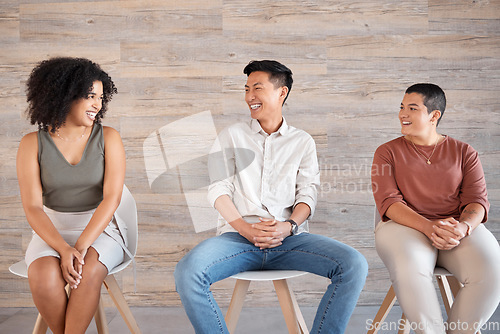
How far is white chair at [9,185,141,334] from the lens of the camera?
5.75 ft

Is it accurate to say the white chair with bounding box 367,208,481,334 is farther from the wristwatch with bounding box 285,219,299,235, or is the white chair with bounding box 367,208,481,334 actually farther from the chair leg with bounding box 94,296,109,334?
the chair leg with bounding box 94,296,109,334

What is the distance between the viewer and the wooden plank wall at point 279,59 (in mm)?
2619

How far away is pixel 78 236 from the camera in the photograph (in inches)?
71.8

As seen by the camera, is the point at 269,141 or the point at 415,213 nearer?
the point at 415,213

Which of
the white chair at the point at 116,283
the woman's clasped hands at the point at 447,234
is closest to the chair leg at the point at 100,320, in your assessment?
the white chair at the point at 116,283

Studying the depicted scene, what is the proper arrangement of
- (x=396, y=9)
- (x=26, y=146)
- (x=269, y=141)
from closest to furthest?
(x=26, y=146), (x=269, y=141), (x=396, y=9)

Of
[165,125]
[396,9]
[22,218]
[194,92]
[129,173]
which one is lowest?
[22,218]

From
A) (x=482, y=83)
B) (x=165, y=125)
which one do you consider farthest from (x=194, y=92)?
(x=482, y=83)

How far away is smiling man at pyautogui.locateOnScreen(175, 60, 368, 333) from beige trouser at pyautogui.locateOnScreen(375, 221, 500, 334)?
19cm

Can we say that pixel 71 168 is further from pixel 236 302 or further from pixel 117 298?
pixel 236 302

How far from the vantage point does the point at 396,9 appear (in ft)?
8.55

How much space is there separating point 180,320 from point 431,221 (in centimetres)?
142

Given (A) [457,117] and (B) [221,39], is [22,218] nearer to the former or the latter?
(B) [221,39]

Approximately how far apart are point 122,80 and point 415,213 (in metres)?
1.76
